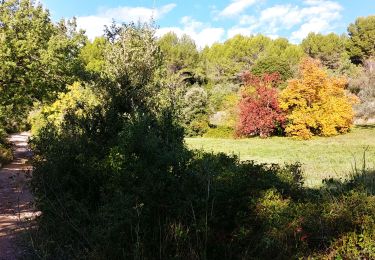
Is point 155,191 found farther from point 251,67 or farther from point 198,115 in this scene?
point 251,67

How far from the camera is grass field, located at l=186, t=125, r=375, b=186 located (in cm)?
1383

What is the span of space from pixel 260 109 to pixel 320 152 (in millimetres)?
10031

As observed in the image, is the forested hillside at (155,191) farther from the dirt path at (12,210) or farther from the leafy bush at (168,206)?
the dirt path at (12,210)

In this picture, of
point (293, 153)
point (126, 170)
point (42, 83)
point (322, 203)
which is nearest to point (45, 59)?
point (42, 83)

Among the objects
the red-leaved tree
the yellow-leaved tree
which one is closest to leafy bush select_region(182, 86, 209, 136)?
the red-leaved tree

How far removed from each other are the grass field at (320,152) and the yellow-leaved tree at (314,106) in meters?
1.02

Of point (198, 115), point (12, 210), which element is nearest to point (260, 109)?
point (198, 115)

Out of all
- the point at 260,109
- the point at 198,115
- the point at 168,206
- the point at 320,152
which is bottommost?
the point at 320,152

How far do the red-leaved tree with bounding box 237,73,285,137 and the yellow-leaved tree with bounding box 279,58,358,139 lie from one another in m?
1.16

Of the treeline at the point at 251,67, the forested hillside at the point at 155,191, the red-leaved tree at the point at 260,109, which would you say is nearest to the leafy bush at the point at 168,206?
the forested hillside at the point at 155,191

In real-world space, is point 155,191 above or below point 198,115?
below

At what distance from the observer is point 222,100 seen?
4209 centimetres

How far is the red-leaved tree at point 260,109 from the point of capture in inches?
1126

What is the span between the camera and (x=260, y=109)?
28.9 meters
